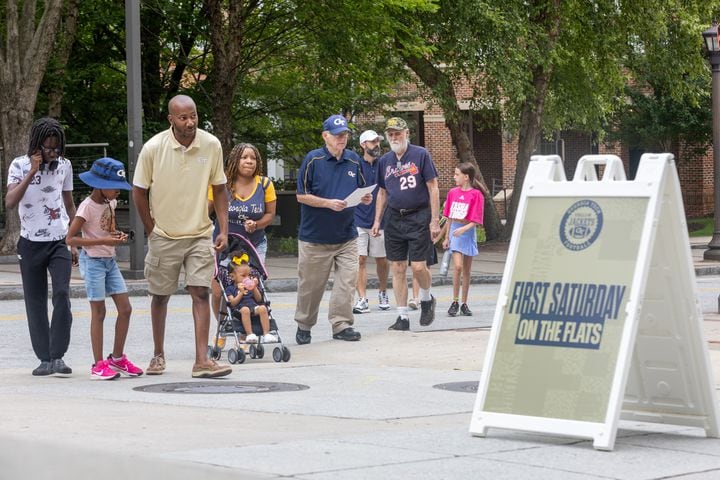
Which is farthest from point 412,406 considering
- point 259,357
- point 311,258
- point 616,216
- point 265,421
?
point 311,258

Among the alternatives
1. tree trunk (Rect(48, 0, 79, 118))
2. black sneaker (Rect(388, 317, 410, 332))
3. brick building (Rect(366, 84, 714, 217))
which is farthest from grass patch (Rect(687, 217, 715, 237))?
black sneaker (Rect(388, 317, 410, 332))

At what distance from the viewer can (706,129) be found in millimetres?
42062

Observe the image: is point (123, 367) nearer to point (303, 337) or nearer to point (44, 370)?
point (44, 370)

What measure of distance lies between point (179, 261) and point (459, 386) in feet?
7.05

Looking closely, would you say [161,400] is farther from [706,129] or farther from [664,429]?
[706,129]

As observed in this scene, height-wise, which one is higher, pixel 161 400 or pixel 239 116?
pixel 239 116

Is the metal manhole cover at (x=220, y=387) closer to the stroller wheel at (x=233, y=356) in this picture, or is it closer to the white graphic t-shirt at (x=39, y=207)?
the stroller wheel at (x=233, y=356)

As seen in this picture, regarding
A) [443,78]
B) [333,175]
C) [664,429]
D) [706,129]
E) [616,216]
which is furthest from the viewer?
[706,129]

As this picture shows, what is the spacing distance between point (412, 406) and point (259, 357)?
9.47ft

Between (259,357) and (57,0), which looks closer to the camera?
(259,357)

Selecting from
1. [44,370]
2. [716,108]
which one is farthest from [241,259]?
[716,108]

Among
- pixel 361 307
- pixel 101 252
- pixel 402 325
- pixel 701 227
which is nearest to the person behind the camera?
pixel 101 252

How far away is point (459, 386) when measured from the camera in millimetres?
9078

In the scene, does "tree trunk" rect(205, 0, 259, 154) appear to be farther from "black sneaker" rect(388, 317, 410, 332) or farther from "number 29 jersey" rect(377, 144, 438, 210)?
"black sneaker" rect(388, 317, 410, 332)
